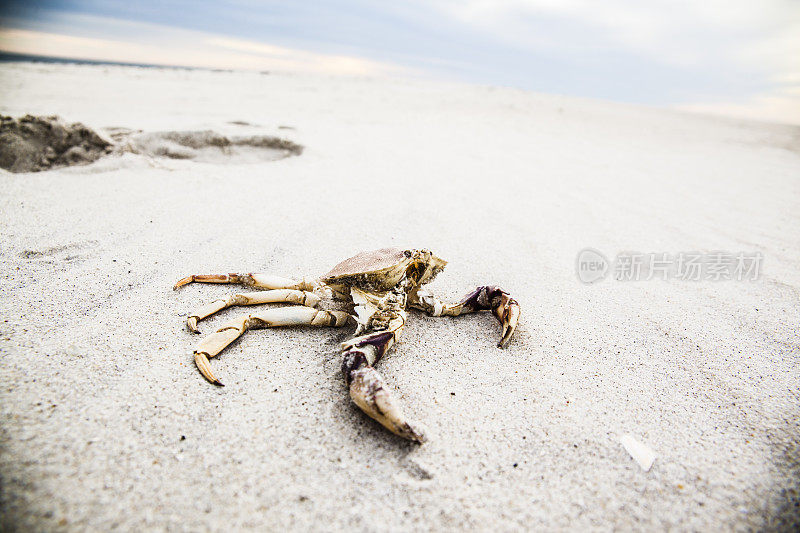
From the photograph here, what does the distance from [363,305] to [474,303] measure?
30.6 inches

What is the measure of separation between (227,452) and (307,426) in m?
0.34

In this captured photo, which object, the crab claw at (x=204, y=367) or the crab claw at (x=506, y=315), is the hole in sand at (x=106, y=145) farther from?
the crab claw at (x=506, y=315)

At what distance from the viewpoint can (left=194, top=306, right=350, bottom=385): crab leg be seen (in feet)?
7.27

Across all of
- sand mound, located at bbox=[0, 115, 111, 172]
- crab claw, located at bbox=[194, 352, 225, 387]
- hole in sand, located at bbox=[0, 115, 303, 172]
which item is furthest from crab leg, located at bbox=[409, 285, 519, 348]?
sand mound, located at bbox=[0, 115, 111, 172]

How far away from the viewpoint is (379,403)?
1782 mm

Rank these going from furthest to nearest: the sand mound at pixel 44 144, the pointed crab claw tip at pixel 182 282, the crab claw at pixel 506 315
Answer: the sand mound at pixel 44 144 < the pointed crab claw tip at pixel 182 282 < the crab claw at pixel 506 315

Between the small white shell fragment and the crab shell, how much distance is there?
4.35 feet

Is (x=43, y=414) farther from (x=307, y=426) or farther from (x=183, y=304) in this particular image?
(x=307, y=426)

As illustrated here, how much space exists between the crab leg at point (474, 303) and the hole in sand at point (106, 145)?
12.3 feet

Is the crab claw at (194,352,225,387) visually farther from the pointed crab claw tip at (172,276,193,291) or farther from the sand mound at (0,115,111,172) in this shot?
the sand mound at (0,115,111,172)

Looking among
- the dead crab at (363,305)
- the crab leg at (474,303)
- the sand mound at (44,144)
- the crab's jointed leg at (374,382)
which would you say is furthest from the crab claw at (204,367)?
the sand mound at (44,144)

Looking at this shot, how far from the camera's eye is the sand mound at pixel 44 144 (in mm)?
4352

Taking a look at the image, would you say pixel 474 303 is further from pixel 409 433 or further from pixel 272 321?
pixel 272 321

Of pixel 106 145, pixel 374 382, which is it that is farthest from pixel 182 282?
pixel 106 145
